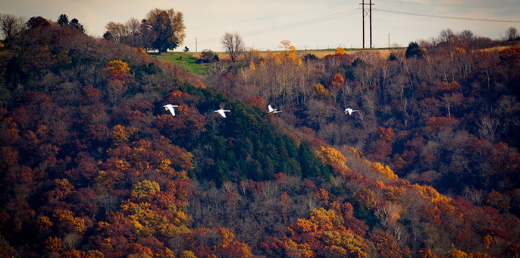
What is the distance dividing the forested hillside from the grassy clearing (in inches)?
215

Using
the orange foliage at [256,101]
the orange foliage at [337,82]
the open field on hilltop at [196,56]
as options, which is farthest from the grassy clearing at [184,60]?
the orange foliage at [337,82]

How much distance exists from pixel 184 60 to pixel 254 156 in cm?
4553

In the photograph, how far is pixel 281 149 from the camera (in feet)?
255

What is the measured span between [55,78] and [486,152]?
71.0m

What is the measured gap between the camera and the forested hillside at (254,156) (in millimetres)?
63156

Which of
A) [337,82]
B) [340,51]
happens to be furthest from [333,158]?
[340,51]

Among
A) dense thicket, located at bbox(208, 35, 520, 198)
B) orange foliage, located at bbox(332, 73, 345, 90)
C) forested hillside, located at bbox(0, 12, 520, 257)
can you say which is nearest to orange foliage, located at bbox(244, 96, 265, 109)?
forested hillside, located at bbox(0, 12, 520, 257)

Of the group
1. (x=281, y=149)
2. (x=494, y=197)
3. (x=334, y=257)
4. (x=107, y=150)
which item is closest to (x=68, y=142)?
(x=107, y=150)

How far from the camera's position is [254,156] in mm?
76688

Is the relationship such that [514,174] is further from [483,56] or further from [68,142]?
[68,142]

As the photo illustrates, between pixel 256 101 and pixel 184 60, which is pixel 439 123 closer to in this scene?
pixel 256 101

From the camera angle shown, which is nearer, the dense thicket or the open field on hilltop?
the dense thicket

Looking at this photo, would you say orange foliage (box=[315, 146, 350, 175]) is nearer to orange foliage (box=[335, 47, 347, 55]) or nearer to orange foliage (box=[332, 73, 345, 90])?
orange foliage (box=[332, 73, 345, 90])

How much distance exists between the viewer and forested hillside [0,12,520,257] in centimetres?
6316
